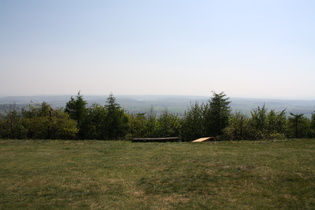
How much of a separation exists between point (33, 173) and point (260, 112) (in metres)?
30.2

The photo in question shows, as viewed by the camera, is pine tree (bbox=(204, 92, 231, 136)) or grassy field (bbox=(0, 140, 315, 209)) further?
pine tree (bbox=(204, 92, 231, 136))

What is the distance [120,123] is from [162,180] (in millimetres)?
25936

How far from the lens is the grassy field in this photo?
613cm

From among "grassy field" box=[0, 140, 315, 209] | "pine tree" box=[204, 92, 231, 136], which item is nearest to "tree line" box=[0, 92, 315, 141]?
"pine tree" box=[204, 92, 231, 136]

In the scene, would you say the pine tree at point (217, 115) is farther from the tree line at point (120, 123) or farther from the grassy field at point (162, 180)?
the grassy field at point (162, 180)

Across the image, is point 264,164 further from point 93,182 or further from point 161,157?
point 93,182

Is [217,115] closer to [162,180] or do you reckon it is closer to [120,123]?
[120,123]

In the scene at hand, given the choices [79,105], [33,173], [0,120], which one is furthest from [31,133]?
[33,173]

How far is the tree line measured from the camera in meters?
28.4

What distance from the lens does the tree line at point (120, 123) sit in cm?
2841

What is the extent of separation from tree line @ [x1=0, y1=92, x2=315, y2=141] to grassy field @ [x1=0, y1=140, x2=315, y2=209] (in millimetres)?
17181

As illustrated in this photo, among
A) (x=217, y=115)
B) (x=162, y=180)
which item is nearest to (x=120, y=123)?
(x=217, y=115)

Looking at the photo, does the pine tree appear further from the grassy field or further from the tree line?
the grassy field

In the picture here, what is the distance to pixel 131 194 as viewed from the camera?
683 centimetres
